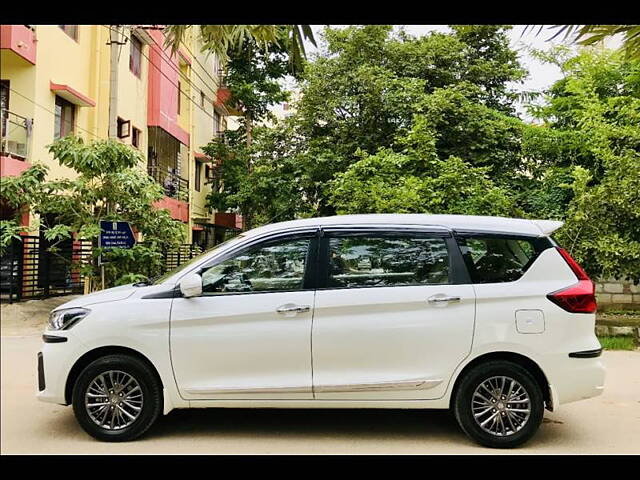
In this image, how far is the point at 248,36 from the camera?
11.5 feet

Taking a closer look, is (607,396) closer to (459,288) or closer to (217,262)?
(459,288)

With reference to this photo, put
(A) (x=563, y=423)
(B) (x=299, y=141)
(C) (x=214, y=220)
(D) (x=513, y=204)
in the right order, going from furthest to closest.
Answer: (C) (x=214, y=220) → (B) (x=299, y=141) → (D) (x=513, y=204) → (A) (x=563, y=423)

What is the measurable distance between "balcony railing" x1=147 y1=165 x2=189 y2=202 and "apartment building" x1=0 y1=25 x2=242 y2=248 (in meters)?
0.03

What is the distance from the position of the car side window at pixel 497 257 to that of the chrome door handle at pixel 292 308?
46.7 inches

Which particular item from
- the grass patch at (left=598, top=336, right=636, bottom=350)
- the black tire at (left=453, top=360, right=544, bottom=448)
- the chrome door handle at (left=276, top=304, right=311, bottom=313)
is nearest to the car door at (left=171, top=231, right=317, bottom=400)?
the chrome door handle at (left=276, top=304, right=311, bottom=313)

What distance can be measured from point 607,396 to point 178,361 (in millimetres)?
4116

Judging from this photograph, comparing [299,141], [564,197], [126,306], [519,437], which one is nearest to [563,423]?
[519,437]

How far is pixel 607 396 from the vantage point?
5.46 meters

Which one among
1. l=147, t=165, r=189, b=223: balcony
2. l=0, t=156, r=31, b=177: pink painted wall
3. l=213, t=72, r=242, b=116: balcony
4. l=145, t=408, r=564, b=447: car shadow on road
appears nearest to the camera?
l=0, t=156, r=31, b=177: pink painted wall

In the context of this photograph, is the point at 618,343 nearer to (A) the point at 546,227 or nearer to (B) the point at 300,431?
(A) the point at 546,227

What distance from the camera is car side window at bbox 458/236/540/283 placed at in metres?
4.02

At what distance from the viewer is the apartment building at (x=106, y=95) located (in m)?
3.42

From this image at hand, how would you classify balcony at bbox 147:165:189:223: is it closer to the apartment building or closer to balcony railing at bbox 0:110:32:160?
the apartment building
